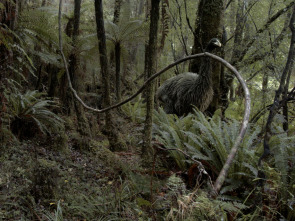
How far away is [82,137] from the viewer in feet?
14.3

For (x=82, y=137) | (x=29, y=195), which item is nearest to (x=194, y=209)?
(x=29, y=195)

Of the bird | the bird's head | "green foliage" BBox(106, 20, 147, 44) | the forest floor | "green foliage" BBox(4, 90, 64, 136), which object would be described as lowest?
the forest floor

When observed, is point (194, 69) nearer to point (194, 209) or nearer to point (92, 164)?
point (92, 164)

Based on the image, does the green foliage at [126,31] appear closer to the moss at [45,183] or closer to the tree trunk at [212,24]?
the tree trunk at [212,24]

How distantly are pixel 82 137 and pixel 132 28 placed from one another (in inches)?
142

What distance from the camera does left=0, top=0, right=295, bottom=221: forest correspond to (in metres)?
2.20

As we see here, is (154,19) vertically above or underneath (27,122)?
above

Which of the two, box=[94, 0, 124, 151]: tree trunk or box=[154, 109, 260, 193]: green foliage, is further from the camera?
box=[94, 0, 124, 151]: tree trunk

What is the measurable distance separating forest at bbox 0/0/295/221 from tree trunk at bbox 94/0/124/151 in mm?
17

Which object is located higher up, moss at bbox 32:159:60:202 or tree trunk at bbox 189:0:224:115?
tree trunk at bbox 189:0:224:115

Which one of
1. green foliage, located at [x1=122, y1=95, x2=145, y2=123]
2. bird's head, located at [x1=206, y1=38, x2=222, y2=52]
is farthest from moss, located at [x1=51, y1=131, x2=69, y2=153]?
green foliage, located at [x1=122, y1=95, x2=145, y2=123]

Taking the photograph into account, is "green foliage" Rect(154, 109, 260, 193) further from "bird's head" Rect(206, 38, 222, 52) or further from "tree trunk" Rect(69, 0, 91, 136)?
"tree trunk" Rect(69, 0, 91, 136)

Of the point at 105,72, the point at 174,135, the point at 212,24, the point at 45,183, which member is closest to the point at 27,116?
the point at 105,72

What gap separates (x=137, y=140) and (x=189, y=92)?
1631 mm
